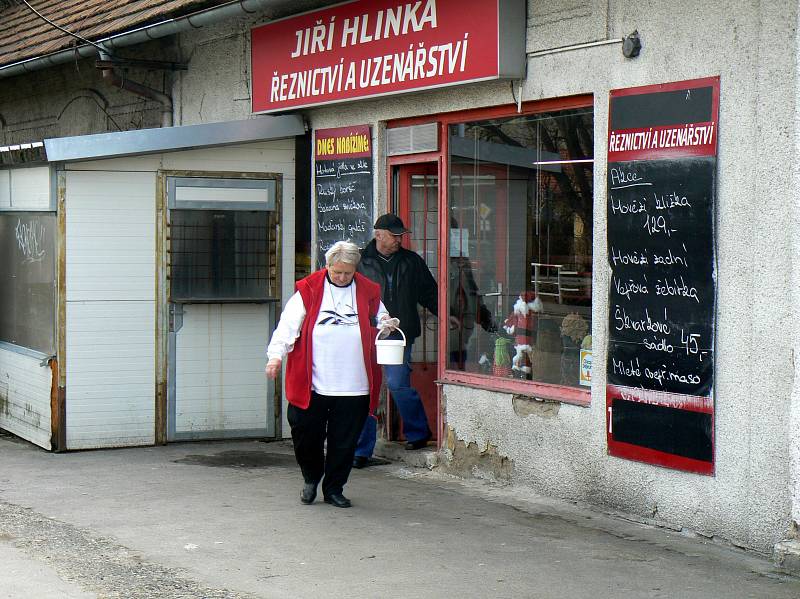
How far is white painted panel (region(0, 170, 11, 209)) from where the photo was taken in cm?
1087

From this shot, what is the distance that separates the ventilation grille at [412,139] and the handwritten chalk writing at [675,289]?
2525mm

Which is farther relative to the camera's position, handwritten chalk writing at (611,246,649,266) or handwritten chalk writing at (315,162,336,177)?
handwritten chalk writing at (315,162,336,177)

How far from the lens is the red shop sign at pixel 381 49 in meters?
8.17

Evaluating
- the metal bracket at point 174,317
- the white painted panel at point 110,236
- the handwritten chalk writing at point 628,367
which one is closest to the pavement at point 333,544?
the handwritten chalk writing at point 628,367

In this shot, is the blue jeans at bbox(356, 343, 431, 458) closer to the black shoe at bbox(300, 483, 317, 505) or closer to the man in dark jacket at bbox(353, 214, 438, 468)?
the man in dark jacket at bbox(353, 214, 438, 468)

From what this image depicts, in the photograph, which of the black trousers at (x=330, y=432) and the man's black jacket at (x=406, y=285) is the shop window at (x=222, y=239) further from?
the black trousers at (x=330, y=432)

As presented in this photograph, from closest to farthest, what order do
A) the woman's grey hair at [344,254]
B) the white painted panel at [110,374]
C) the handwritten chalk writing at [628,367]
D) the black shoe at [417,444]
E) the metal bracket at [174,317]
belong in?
1. the handwritten chalk writing at [628,367]
2. the woman's grey hair at [344,254]
3. the black shoe at [417,444]
4. the white painted panel at [110,374]
5. the metal bracket at [174,317]

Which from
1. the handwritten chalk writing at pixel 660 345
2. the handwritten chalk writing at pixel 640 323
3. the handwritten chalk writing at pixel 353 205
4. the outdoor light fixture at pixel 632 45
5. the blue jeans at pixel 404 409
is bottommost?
the blue jeans at pixel 404 409

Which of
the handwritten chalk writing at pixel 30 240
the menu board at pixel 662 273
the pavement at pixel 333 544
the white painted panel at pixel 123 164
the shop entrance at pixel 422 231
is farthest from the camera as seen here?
the handwritten chalk writing at pixel 30 240

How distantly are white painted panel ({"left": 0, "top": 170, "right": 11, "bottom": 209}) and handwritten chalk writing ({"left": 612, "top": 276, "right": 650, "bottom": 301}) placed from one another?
5801 millimetres

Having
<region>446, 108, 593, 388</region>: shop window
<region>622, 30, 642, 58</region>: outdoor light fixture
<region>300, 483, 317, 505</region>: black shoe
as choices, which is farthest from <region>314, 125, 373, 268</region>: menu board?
<region>622, 30, 642, 58</region>: outdoor light fixture

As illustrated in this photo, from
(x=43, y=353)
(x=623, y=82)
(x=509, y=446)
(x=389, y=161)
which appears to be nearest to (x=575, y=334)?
(x=509, y=446)

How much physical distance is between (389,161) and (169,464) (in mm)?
2864

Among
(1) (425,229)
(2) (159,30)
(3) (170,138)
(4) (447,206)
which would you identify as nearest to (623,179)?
(4) (447,206)
